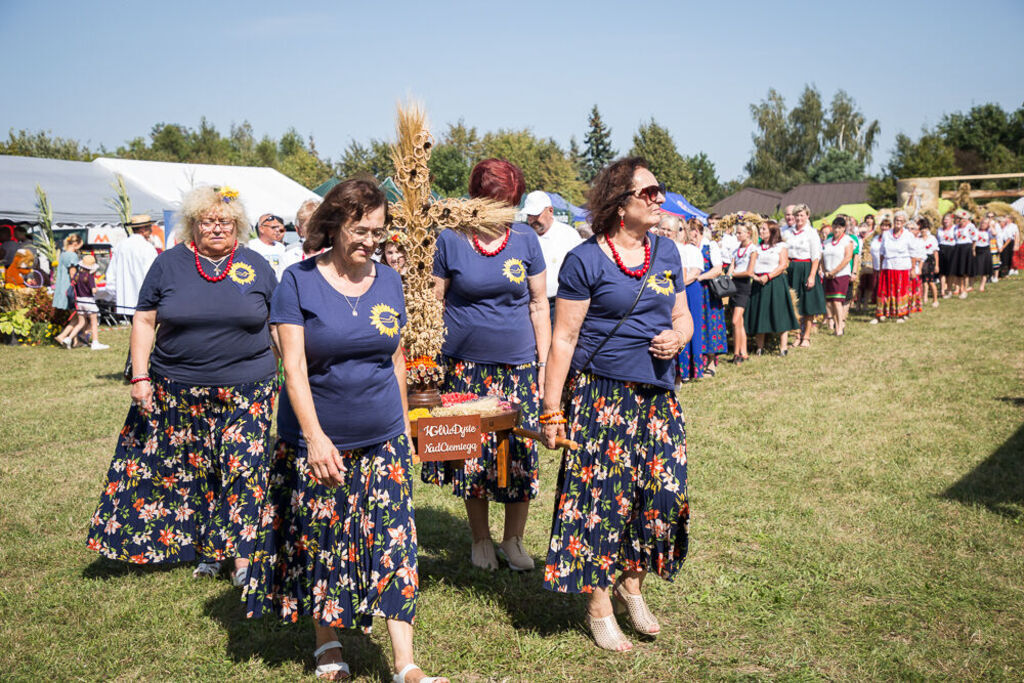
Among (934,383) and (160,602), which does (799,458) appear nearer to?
(934,383)

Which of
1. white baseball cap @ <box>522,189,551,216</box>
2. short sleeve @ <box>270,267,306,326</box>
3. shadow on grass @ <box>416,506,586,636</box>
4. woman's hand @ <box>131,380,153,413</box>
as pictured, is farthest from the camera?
white baseball cap @ <box>522,189,551,216</box>

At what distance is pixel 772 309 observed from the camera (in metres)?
12.0

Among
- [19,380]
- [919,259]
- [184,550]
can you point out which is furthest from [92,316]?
[919,259]

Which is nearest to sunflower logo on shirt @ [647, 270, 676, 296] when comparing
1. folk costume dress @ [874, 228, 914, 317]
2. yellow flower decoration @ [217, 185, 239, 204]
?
yellow flower decoration @ [217, 185, 239, 204]

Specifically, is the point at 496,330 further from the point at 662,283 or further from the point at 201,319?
the point at 201,319

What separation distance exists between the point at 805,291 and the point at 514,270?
9.68m

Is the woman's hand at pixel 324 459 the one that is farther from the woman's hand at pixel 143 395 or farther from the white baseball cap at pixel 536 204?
the white baseball cap at pixel 536 204

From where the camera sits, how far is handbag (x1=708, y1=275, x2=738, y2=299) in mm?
11148

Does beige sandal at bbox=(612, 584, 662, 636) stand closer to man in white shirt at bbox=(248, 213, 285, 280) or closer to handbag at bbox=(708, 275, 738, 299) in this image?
man in white shirt at bbox=(248, 213, 285, 280)

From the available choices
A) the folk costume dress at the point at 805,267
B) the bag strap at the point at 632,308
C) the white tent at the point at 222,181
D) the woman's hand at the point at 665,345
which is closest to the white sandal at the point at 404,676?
the bag strap at the point at 632,308

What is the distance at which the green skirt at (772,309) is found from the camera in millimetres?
11969

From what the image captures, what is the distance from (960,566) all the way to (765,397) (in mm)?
4717

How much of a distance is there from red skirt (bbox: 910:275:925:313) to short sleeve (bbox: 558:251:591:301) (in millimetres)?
14568

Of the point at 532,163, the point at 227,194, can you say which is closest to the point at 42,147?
the point at 532,163
